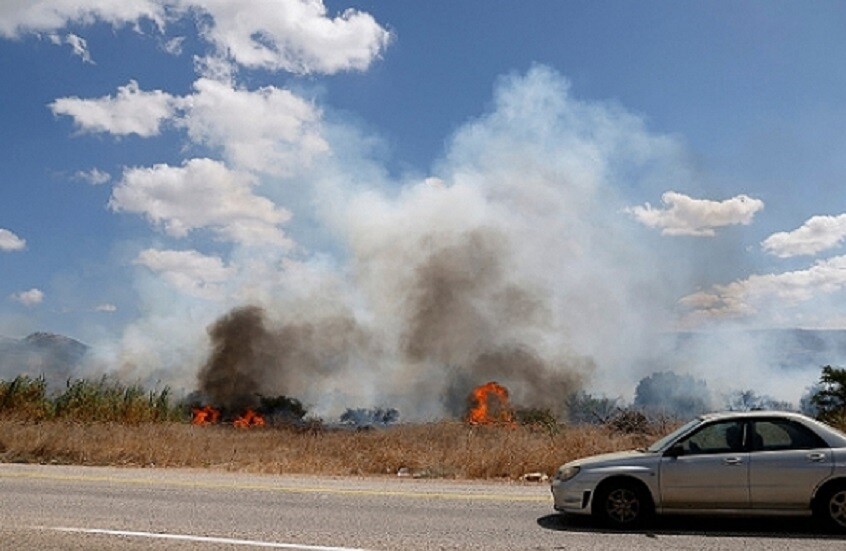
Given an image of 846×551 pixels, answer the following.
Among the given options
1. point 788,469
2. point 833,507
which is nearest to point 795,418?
point 788,469

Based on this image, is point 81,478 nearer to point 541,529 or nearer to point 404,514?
point 404,514

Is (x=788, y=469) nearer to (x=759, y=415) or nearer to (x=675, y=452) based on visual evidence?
(x=759, y=415)

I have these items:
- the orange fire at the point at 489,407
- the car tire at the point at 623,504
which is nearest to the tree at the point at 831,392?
the orange fire at the point at 489,407

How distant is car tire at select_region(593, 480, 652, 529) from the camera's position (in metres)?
9.62

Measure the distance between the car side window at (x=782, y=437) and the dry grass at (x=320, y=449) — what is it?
6553 mm

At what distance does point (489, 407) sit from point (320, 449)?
18107 mm

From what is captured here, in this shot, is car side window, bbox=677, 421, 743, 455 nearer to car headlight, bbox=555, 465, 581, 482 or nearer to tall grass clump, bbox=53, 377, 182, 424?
car headlight, bbox=555, 465, 581, 482

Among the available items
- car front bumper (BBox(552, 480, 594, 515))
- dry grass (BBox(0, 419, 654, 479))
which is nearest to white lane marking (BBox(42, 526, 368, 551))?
car front bumper (BBox(552, 480, 594, 515))

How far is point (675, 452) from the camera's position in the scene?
9766 mm

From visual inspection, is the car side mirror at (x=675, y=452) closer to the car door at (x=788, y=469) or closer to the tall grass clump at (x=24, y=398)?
the car door at (x=788, y=469)

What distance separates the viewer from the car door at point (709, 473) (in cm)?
945

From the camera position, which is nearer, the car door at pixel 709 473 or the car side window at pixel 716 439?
the car door at pixel 709 473

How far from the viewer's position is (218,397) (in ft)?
192

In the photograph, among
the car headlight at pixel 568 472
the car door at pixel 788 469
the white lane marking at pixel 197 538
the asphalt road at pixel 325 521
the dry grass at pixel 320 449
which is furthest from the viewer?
the dry grass at pixel 320 449
